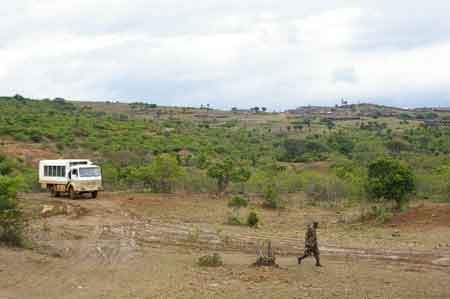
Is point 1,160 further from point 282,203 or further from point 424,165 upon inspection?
point 424,165

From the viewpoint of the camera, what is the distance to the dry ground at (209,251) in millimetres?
14680

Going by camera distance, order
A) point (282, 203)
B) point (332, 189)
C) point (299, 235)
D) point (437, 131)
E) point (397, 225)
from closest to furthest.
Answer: point (299, 235) → point (397, 225) → point (282, 203) → point (332, 189) → point (437, 131)

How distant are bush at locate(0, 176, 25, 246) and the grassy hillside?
1895 centimetres

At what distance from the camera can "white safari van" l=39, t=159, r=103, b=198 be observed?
120ft

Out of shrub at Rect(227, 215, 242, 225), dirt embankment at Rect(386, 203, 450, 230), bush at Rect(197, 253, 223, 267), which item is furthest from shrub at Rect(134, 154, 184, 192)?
bush at Rect(197, 253, 223, 267)

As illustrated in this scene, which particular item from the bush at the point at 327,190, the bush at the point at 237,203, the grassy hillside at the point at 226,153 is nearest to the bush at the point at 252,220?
the bush at the point at 237,203

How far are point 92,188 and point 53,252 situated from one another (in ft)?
57.3

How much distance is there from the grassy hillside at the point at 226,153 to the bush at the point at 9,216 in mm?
18948

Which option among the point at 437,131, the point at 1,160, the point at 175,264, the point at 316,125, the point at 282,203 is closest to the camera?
the point at 175,264

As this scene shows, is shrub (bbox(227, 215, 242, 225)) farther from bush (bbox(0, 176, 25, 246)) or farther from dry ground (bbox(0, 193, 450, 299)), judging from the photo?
bush (bbox(0, 176, 25, 246))

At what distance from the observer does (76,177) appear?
120 ft

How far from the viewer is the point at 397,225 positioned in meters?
26.9

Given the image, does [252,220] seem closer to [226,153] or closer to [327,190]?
[327,190]

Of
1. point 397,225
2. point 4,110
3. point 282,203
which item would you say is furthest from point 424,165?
point 4,110
